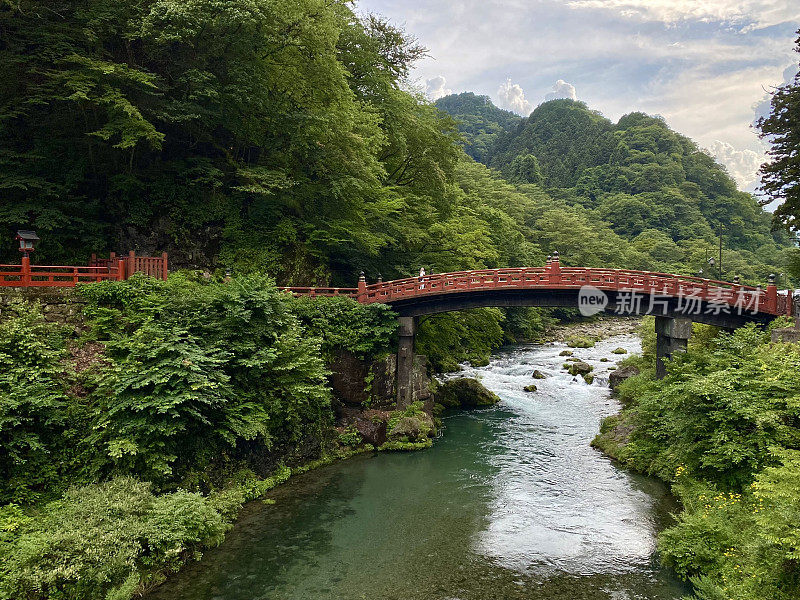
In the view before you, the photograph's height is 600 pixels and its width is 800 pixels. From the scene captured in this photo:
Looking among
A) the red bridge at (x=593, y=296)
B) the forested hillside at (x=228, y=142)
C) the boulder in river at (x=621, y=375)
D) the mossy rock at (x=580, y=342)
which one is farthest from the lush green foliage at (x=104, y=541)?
the mossy rock at (x=580, y=342)

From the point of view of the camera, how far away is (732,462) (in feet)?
41.2

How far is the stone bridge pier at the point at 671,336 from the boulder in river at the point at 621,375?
22.1 feet

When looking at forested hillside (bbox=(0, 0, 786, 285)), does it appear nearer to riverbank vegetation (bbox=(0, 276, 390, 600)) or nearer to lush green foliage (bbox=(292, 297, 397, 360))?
lush green foliage (bbox=(292, 297, 397, 360))

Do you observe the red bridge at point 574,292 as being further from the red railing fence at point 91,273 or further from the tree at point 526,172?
the tree at point 526,172

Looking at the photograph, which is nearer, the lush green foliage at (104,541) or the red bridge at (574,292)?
the lush green foliage at (104,541)

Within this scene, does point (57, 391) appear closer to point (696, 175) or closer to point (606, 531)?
point (606, 531)

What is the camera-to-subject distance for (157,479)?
42.4ft

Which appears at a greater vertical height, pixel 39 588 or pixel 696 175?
pixel 696 175

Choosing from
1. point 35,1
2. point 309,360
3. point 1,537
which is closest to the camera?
point 1,537

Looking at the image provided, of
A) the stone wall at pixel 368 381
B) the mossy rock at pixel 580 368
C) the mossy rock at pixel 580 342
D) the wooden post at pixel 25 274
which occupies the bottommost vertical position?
the mossy rock at pixel 580 368

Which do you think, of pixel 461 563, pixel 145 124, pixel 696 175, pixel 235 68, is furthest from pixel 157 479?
pixel 696 175

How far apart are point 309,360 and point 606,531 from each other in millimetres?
10724

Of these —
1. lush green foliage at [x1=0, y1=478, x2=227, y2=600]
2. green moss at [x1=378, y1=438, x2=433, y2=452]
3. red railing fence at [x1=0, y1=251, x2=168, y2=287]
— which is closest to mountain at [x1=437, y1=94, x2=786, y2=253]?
green moss at [x1=378, y1=438, x2=433, y2=452]

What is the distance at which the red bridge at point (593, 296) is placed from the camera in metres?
20.7
